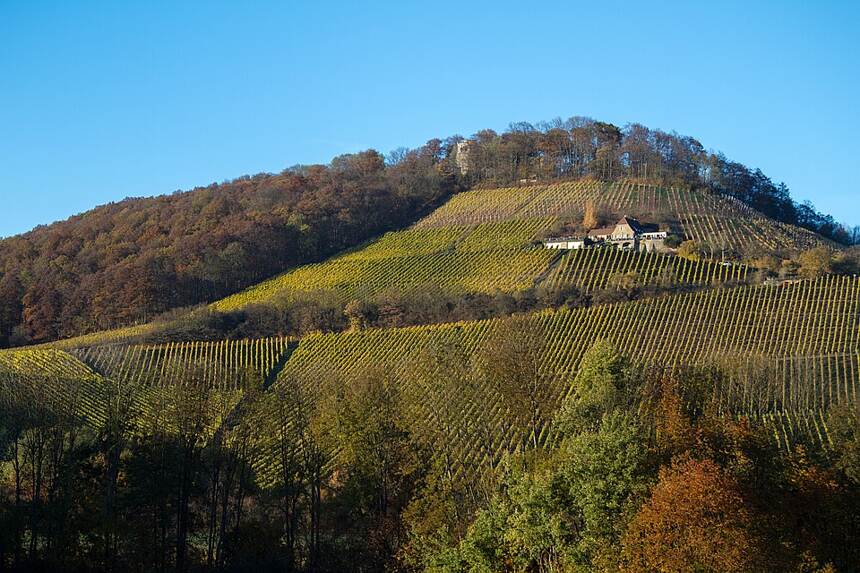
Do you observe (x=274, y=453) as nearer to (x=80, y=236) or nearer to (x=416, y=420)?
(x=416, y=420)

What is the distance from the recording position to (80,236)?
4129 inches

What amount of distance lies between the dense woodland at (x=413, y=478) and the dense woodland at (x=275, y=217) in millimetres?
50009

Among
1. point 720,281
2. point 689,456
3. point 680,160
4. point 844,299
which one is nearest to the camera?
point 689,456

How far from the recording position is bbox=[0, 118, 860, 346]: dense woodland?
289ft

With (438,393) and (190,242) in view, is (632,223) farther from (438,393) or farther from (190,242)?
(438,393)

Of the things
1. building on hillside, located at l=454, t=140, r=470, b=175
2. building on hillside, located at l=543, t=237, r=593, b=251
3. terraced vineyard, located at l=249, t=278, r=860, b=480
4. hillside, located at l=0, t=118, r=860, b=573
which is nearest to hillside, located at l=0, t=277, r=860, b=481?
terraced vineyard, located at l=249, t=278, r=860, b=480

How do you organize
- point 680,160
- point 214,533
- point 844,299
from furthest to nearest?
point 680,160 < point 844,299 < point 214,533

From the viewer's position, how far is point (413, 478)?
117 feet

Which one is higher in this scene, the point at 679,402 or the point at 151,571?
the point at 679,402

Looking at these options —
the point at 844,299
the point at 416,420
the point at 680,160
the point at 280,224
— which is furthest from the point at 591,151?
the point at 416,420

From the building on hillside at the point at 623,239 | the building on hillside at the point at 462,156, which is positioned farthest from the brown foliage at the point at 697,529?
the building on hillside at the point at 462,156

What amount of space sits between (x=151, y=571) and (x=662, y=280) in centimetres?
5075

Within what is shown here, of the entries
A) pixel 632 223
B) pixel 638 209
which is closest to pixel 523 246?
pixel 632 223

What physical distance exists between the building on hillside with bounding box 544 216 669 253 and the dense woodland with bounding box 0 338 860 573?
4400 centimetres
